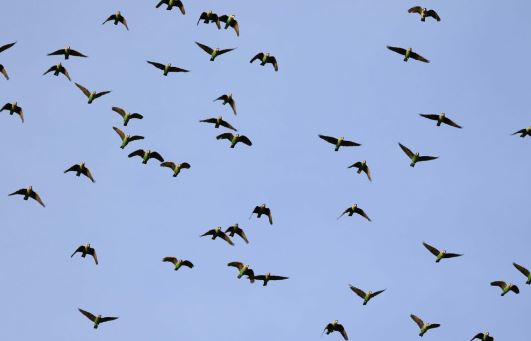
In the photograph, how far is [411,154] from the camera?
87.6 meters

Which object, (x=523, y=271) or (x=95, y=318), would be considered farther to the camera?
(x=523, y=271)

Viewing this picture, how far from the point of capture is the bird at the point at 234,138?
3435 inches

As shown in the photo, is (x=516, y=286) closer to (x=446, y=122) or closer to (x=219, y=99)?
(x=446, y=122)

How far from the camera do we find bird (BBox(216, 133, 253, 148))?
87.2 meters

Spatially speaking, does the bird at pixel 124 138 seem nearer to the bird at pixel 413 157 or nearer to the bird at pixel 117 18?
the bird at pixel 117 18

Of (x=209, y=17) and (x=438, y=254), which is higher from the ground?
(x=209, y=17)

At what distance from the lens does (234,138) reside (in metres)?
87.6

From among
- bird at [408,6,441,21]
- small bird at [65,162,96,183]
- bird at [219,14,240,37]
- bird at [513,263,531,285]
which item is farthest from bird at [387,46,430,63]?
small bird at [65,162,96,183]

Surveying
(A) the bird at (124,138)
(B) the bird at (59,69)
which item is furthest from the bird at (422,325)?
(B) the bird at (59,69)

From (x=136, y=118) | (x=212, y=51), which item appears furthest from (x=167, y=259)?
(x=212, y=51)

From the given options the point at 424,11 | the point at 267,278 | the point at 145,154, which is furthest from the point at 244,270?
the point at 424,11

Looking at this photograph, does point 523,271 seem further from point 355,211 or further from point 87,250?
point 87,250

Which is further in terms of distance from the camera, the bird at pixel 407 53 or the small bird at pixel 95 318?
the bird at pixel 407 53

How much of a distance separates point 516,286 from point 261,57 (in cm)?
2681
